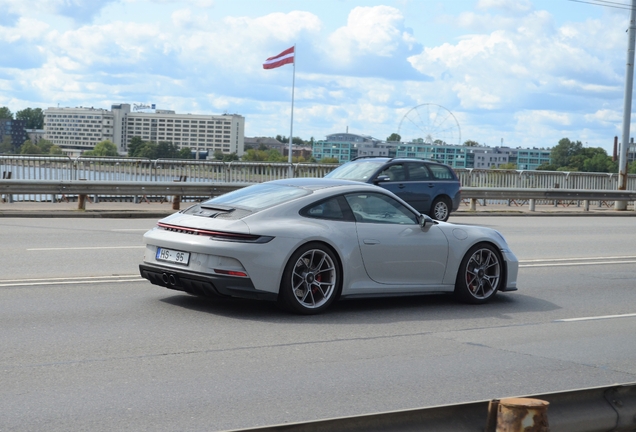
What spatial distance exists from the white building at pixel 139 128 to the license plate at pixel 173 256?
116 ft

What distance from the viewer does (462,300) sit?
10.1m

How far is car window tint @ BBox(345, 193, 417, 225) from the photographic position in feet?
30.6

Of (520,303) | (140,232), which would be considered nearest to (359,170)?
(140,232)

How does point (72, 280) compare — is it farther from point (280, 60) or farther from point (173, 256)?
point (280, 60)

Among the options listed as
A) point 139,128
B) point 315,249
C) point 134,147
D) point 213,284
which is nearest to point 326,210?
point 315,249

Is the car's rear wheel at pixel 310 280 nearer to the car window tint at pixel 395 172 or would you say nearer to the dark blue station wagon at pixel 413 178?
the dark blue station wagon at pixel 413 178

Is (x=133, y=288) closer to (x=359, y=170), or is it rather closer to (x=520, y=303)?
(x=520, y=303)

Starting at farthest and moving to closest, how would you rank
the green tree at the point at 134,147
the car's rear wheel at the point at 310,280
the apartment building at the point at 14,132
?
the apartment building at the point at 14,132 < the green tree at the point at 134,147 < the car's rear wheel at the point at 310,280

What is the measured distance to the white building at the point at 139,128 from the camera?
46344 millimetres

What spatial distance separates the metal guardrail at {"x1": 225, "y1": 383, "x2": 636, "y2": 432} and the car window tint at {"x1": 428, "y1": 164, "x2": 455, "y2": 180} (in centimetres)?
1772

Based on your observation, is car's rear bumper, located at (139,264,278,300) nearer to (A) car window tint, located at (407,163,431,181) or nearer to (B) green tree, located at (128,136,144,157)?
(A) car window tint, located at (407,163,431,181)

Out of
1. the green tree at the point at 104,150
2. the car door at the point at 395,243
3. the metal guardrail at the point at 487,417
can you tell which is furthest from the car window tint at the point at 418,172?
the metal guardrail at the point at 487,417

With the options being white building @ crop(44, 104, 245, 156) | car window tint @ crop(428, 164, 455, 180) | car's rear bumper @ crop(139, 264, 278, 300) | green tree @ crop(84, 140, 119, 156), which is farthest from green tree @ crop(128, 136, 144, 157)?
car's rear bumper @ crop(139, 264, 278, 300)

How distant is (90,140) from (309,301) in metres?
39.3
